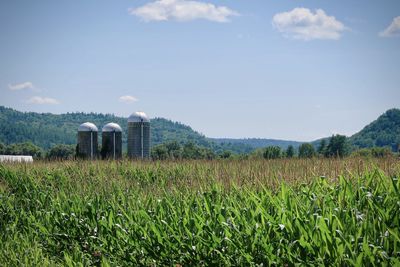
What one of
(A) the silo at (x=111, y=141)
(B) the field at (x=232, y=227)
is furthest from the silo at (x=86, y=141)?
(B) the field at (x=232, y=227)

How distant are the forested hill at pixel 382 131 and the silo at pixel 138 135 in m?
95.3

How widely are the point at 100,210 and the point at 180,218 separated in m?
2.38

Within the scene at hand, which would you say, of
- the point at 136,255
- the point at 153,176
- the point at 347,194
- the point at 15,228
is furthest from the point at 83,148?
the point at 347,194

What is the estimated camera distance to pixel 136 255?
7.13m

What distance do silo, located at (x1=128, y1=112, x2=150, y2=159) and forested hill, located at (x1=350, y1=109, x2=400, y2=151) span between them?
95.3 metres

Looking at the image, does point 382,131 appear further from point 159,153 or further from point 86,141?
point 86,141

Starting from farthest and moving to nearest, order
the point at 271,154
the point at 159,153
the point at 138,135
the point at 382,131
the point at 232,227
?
1. the point at 382,131
2. the point at 159,153
3. the point at 138,135
4. the point at 271,154
5. the point at 232,227

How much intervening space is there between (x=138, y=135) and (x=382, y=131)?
109 m

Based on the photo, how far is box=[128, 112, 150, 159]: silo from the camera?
28.5 m

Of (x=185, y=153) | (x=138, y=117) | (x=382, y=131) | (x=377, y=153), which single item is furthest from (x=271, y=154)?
(x=382, y=131)

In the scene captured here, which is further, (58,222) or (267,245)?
(58,222)

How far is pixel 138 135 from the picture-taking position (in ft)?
94.4

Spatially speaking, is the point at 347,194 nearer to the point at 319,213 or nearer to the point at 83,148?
the point at 319,213

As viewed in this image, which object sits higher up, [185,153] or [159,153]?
[185,153]
